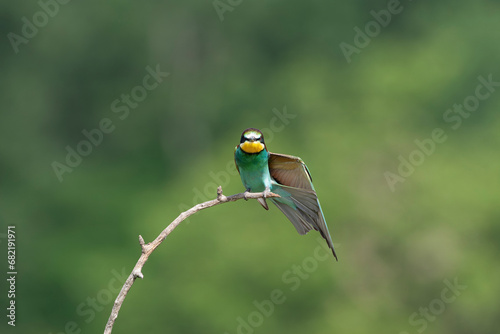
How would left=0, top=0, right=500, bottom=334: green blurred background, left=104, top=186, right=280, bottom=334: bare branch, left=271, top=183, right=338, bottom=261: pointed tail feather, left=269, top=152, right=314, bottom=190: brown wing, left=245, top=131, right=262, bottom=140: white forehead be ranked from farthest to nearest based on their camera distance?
left=0, top=0, right=500, bottom=334: green blurred background → left=245, top=131, right=262, bottom=140: white forehead → left=269, top=152, right=314, bottom=190: brown wing → left=271, top=183, right=338, bottom=261: pointed tail feather → left=104, top=186, right=280, bottom=334: bare branch

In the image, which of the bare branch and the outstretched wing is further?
the outstretched wing

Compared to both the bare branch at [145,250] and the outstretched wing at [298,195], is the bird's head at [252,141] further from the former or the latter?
the bare branch at [145,250]

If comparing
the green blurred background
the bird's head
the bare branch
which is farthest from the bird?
the green blurred background

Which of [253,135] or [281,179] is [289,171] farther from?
[253,135]

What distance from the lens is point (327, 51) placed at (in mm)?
18406

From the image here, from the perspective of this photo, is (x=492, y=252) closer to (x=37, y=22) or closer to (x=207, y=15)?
(x=207, y=15)

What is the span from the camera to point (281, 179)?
3.76m

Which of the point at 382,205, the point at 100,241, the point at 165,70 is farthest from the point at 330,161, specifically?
the point at 165,70

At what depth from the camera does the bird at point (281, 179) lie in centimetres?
339

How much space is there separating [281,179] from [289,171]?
95mm

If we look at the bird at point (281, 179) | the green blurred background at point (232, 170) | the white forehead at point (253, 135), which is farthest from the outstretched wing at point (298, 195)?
the green blurred background at point (232, 170)

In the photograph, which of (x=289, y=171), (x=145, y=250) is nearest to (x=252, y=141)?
(x=289, y=171)

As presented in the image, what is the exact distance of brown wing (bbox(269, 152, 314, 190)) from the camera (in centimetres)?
353

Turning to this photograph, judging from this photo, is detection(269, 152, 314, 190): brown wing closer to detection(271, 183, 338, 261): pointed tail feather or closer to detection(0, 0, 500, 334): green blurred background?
detection(271, 183, 338, 261): pointed tail feather
